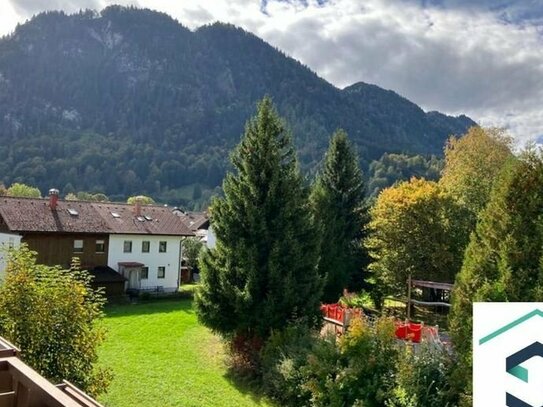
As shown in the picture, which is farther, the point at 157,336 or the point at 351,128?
the point at 351,128

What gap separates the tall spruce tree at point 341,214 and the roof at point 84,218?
16.4m

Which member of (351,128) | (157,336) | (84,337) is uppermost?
(351,128)

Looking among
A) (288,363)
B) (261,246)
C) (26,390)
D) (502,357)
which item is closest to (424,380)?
(288,363)

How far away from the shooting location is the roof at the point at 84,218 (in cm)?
3200

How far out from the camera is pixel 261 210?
1752 cm

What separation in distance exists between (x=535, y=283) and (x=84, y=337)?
30.5 ft

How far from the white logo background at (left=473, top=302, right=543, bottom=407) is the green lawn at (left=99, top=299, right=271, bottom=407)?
1005cm

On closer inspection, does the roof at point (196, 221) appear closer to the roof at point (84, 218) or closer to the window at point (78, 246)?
the roof at point (84, 218)

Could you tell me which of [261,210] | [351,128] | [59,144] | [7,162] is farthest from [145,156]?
[261,210]

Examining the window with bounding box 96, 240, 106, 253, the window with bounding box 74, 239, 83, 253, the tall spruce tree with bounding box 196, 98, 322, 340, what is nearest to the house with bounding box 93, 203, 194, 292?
the window with bounding box 96, 240, 106, 253

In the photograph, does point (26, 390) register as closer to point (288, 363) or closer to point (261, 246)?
point (288, 363)

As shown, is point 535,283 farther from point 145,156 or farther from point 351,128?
point 351,128

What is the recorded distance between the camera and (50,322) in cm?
915

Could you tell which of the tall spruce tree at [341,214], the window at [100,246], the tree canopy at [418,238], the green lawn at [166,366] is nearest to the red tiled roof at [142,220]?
the window at [100,246]
